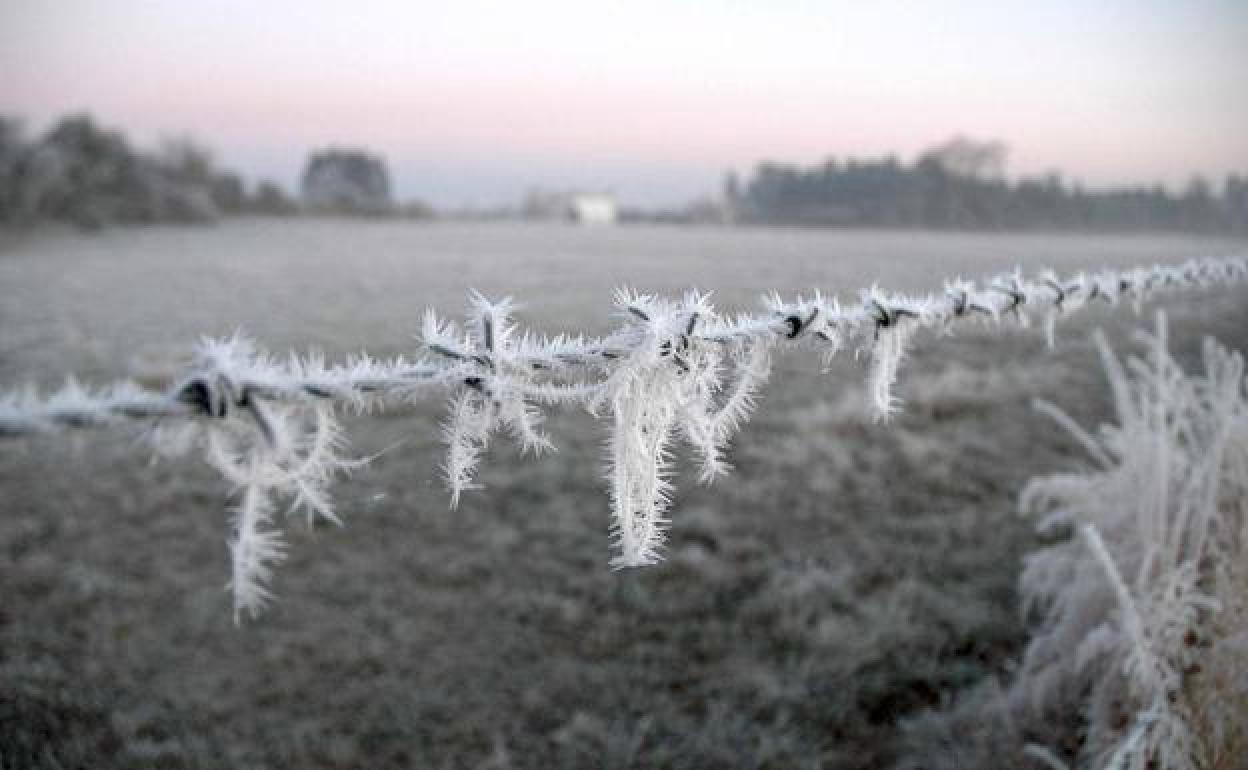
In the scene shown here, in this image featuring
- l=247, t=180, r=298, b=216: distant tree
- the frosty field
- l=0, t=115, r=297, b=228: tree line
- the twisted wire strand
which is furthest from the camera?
l=247, t=180, r=298, b=216: distant tree

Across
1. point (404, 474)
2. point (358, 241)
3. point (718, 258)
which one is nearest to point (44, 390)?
point (404, 474)

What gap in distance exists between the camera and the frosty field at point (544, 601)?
2809 mm

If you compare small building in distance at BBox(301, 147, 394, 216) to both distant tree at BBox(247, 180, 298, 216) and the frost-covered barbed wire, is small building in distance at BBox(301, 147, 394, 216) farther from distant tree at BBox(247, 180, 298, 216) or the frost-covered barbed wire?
the frost-covered barbed wire

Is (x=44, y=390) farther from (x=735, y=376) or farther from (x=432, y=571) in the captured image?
(x=735, y=376)

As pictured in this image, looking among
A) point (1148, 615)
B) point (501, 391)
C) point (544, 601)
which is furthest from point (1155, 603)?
point (544, 601)

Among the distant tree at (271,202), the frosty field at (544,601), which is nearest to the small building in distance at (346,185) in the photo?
the distant tree at (271,202)

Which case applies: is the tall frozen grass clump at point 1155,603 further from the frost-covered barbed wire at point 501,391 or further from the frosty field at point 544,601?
the frost-covered barbed wire at point 501,391

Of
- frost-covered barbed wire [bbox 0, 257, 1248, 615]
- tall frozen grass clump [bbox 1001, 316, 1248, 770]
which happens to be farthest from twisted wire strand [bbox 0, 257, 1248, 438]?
tall frozen grass clump [bbox 1001, 316, 1248, 770]

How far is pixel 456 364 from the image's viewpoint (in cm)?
104

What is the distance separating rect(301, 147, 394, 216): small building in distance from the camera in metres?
47.7

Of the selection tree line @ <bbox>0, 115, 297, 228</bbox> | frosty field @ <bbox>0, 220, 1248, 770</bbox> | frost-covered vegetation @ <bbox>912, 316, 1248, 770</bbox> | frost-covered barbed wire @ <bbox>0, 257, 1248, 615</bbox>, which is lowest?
frosty field @ <bbox>0, 220, 1248, 770</bbox>

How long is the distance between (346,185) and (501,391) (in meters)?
59.7

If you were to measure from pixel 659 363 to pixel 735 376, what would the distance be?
17 centimetres

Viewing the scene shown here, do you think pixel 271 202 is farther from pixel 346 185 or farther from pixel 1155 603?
pixel 1155 603
